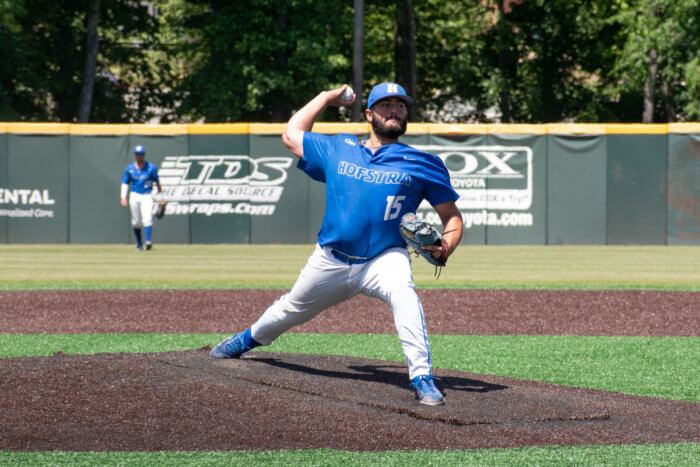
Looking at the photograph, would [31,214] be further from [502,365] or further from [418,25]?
[418,25]

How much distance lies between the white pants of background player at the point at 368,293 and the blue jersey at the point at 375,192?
0.29 feet

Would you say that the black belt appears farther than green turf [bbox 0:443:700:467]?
Yes

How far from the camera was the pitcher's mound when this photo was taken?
397 cm

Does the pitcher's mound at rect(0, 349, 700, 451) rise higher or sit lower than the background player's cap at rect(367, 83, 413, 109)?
lower

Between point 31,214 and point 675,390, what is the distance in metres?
15.4

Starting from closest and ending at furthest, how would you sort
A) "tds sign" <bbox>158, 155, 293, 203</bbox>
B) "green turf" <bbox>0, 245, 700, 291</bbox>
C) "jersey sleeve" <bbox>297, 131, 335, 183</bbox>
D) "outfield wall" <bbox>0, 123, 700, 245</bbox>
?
"jersey sleeve" <bbox>297, 131, 335, 183</bbox>
"green turf" <bbox>0, 245, 700, 291</bbox>
"outfield wall" <bbox>0, 123, 700, 245</bbox>
"tds sign" <bbox>158, 155, 293, 203</bbox>

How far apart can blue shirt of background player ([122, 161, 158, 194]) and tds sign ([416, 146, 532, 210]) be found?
5.67 metres

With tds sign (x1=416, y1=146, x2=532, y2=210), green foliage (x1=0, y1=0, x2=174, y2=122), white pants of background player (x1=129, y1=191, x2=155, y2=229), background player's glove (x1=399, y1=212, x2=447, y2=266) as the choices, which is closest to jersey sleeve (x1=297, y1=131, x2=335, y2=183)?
background player's glove (x1=399, y1=212, x2=447, y2=266)

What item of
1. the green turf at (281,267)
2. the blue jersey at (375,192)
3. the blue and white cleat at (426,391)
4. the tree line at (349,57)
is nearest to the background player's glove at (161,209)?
the green turf at (281,267)

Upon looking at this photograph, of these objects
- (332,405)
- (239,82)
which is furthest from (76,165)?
(332,405)

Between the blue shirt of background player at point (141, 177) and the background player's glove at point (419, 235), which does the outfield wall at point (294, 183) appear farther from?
the background player's glove at point (419, 235)

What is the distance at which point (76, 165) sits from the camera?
722 inches

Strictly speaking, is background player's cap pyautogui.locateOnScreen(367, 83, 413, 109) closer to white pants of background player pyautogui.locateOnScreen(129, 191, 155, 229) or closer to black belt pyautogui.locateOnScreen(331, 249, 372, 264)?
black belt pyautogui.locateOnScreen(331, 249, 372, 264)

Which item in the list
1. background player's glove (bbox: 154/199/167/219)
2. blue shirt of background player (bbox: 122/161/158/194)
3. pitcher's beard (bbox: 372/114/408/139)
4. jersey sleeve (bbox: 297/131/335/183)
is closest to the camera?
pitcher's beard (bbox: 372/114/408/139)
